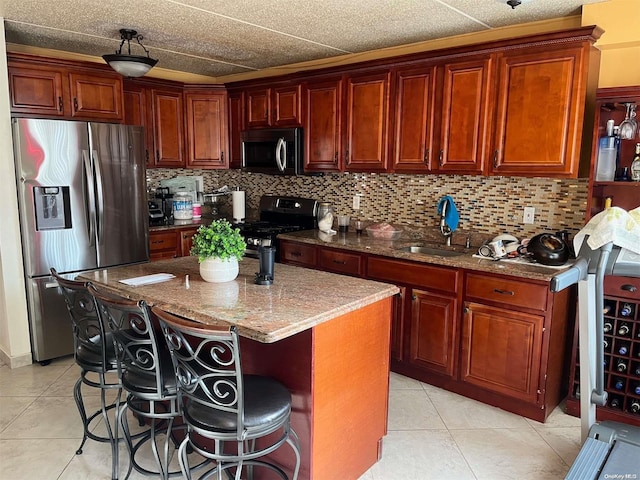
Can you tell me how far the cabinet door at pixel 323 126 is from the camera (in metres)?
3.94

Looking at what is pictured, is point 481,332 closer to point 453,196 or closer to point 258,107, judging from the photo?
point 453,196

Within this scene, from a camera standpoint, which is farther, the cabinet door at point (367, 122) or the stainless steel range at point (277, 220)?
the stainless steel range at point (277, 220)

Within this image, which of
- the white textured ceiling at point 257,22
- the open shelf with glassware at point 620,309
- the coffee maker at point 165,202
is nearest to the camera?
the open shelf with glassware at point 620,309

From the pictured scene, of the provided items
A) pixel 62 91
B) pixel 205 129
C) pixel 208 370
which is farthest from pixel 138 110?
pixel 208 370

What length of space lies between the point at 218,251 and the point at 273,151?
220 centimetres

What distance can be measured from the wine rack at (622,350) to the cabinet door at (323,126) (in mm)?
2228

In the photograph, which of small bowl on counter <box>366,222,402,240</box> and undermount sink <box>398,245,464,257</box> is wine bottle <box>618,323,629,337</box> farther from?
small bowl on counter <box>366,222,402,240</box>

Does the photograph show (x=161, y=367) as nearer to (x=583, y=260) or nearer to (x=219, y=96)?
(x=583, y=260)

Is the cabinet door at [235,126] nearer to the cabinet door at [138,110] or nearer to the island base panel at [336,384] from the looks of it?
the cabinet door at [138,110]

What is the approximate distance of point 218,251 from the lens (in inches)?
93.2

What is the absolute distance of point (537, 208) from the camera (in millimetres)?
3246

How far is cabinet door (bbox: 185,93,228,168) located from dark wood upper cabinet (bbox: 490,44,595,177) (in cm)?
284

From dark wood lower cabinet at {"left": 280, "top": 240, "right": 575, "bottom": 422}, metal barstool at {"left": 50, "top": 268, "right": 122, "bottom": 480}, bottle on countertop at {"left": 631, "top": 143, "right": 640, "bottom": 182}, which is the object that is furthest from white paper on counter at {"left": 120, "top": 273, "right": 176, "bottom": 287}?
bottle on countertop at {"left": 631, "top": 143, "right": 640, "bottom": 182}

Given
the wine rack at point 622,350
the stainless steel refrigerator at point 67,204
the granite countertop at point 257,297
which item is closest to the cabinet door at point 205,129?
the stainless steel refrigerator at point 67,204
